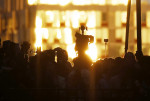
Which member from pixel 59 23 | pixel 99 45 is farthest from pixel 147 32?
pixel 59 23

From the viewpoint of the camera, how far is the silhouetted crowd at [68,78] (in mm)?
8914

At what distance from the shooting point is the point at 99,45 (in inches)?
3268

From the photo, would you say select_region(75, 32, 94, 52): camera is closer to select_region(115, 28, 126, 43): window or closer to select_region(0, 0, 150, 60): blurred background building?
select_region(0, 0, 150, 60): blurred background building

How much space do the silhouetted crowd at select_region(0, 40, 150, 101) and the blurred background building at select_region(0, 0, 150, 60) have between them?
69453 millimetres

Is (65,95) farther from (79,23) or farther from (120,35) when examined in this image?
(79,23)

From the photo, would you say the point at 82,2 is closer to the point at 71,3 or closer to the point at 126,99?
the point at 71,3

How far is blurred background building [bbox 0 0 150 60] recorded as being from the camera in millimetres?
81250

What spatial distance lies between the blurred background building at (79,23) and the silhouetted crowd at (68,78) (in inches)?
2734

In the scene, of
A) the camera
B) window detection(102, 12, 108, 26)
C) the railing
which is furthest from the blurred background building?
the railing

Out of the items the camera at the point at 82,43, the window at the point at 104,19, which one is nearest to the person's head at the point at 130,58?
the camera at the point at 82,43

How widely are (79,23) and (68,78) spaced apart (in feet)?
236

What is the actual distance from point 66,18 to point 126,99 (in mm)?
75217

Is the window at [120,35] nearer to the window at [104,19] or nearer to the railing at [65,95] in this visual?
the window at [104,19]

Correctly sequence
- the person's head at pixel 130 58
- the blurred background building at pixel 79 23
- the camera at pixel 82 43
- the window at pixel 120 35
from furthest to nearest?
1. the blurred background building at pixel 79 23
2. the window at pixel 120 35
3. the camera at pixel 82 43
4. the person's head at pixel 130 58
